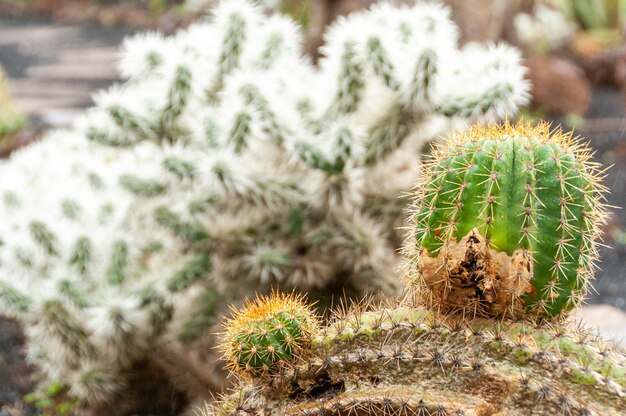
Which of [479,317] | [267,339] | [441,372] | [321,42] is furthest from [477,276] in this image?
[321,42]

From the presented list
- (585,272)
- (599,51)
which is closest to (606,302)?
(585,272)

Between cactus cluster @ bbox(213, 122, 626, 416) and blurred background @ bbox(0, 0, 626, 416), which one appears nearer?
cactus cluster @ bbox(213, 122, 626, 416)

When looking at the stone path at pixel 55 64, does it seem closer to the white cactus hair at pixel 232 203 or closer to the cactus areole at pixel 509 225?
the white cactus hair at pixel 232 203

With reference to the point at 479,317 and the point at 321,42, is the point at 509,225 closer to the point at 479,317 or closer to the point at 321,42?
the point at 479,317

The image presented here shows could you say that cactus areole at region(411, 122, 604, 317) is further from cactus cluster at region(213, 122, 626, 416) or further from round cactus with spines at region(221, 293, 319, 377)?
round cactus with spines at region(221, 293, 319, 377)

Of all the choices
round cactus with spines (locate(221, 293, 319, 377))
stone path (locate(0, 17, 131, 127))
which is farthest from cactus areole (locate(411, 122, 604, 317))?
stone path (locate(0, 17, 131, 127))

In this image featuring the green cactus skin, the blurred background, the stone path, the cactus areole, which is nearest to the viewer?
the green cactus skin

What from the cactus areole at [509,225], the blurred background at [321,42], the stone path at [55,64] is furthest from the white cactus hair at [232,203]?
the stone path at [55,64]
